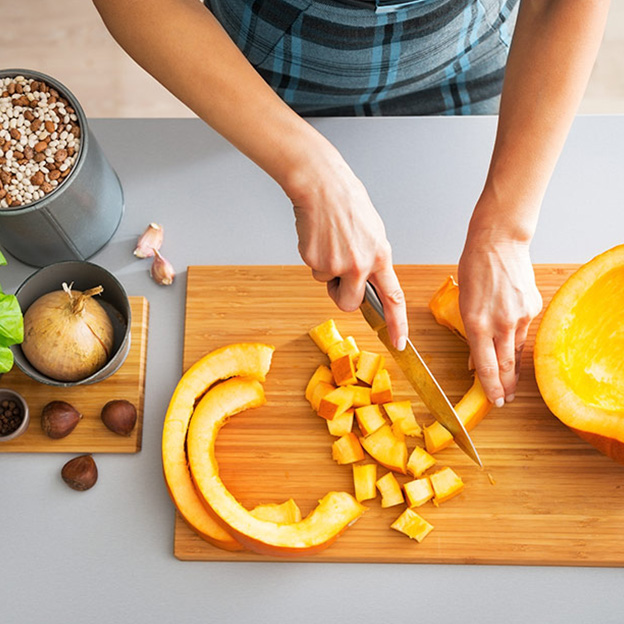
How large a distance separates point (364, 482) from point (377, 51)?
780 mm

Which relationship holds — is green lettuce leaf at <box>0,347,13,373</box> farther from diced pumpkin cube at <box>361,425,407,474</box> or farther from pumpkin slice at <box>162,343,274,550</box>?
diced pumpkin cube at <box>361,425,407,474</box>

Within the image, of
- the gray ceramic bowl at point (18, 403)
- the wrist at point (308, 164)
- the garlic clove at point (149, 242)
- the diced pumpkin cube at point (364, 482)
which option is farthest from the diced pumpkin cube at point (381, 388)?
the gray ceramic bowl at point (18, 403)

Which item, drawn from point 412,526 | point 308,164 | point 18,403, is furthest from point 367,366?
point 18,403

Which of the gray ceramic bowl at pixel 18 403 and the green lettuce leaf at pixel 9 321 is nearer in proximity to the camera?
the green lettuce leaf at pixel 9 321

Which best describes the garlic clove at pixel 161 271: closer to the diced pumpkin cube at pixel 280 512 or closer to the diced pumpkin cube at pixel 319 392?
the diced pumpkin cube at pixel 319 392

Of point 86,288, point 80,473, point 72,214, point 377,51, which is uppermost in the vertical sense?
point 377,51

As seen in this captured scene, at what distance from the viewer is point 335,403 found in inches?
47.7

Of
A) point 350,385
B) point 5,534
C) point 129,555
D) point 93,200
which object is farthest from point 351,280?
point 5,534

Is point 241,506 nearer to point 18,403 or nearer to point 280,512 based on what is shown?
point 280,512

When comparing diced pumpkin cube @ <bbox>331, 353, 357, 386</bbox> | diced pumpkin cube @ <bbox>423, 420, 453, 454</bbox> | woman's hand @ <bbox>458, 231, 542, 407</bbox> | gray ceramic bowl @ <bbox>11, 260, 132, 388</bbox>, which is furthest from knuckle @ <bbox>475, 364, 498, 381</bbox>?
gray ceramic bowl @ <bbox>11, 260, 132, 388</bbox>

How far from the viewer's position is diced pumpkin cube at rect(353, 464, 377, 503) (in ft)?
3.89

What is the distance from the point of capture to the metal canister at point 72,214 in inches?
45.4

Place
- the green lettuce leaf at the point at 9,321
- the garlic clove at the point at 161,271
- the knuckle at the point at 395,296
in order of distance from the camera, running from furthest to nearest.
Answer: the garlic clove at the point at 161,271
the knuckle at the point at 395,296
the green lettuce leaf at the point at 9,321

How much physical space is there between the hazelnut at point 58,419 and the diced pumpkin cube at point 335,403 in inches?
16.5
